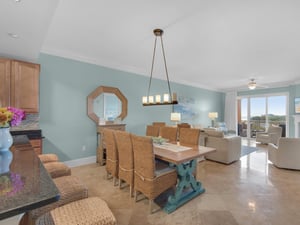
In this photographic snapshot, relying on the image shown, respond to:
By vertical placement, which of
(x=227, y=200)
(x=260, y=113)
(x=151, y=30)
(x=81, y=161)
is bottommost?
(x=227, y=200)

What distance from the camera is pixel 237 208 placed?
2.25 meters

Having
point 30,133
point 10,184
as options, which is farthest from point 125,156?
point 30,133

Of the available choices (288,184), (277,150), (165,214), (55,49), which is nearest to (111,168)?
(165,214)

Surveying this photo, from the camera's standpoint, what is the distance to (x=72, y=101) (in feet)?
12.5

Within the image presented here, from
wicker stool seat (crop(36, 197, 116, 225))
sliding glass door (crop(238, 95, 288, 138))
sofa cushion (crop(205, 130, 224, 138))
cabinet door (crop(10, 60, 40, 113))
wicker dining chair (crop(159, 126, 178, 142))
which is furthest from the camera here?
sliding glass door (crop(238, 95, 288, 138))

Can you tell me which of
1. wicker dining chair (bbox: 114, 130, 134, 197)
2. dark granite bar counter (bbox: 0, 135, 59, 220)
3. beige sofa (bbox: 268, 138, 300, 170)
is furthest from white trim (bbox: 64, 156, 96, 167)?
beige sofa (bbox: 268, 138, 300, 170)

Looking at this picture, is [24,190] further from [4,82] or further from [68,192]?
[4,82]

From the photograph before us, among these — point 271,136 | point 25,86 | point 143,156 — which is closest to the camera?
point 143,156

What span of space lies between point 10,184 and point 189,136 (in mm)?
2768

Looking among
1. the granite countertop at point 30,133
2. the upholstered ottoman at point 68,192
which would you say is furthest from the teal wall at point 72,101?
the upholstered ottoman at point 68,192

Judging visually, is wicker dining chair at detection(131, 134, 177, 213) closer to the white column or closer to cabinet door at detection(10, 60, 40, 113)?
cabinet door at detection(10, 60, 40, 113)

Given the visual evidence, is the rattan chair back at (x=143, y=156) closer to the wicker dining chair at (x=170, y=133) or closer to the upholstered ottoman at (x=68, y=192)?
the upholstered ottoman at (x=68, y=192)

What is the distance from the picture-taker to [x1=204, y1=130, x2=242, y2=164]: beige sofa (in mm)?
4059

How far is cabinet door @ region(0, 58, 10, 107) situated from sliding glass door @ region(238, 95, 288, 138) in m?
9.24
